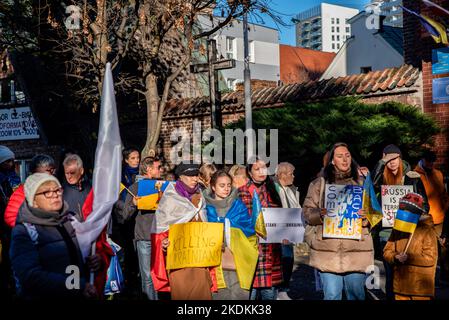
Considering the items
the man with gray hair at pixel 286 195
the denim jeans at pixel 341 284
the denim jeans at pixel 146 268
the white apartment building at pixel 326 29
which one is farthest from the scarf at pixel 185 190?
the white apartment building at pixel 326 29

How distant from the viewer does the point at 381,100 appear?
12.5 m

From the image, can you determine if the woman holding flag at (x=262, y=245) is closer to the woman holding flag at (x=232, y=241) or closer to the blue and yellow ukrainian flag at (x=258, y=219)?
the blue and yellow ukrainian flag at (x=258, y=219)

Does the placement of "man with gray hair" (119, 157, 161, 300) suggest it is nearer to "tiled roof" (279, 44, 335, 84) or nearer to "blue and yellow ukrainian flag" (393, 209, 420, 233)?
"blue and yellow ukrainian flag" (393, 209, 420, 233)

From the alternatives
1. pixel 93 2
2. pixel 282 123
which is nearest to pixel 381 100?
pixel 282 123

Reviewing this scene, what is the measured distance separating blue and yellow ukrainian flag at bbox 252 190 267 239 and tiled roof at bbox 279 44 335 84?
47956 mm

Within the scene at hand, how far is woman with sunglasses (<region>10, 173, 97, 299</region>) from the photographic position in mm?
3922

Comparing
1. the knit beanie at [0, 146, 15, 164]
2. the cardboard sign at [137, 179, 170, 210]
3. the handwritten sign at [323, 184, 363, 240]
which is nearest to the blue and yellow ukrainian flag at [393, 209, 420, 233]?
the handwritten sign at [323, 184, 363, 240]

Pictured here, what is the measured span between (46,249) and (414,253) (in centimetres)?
315

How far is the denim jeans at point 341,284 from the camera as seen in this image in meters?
5.52

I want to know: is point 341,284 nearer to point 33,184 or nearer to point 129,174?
point 33,184

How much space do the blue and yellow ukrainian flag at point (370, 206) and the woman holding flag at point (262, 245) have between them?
3.31 ft

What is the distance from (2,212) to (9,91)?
1539cm

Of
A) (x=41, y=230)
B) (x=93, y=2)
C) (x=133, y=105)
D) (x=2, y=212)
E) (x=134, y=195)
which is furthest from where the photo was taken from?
(x=133, y=105)

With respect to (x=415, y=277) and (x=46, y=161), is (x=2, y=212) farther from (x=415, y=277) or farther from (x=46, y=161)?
(x=415, y=277)
